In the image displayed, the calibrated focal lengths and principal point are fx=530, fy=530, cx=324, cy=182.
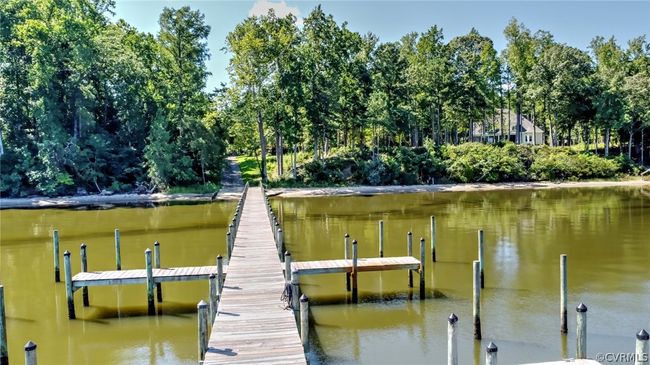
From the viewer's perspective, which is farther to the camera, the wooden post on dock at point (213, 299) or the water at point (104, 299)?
the water at point (104, 299)

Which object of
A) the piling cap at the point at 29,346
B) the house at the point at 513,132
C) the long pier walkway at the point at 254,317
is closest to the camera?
the piling cap at the point at 29,346

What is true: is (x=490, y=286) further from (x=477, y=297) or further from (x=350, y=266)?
(x=477, y=297)

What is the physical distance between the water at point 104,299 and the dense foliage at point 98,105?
55.8 feet

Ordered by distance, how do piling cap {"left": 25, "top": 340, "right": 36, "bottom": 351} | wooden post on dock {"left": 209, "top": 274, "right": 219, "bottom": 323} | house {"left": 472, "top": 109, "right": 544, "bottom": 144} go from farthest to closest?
house {"left": 472, "top": 109, "right": 544, "bottom": 144}, wooden post on dock {"left": 209, "top": 274, "right": 219, "bottom": 323}, piling cap {"left": 25, "top": 340, "right": 36, "bottom": 351}

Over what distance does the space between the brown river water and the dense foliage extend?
581 inches

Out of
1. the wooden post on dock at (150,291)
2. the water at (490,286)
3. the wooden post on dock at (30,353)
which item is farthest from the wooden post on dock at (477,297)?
the wooden post on dock at (30,353)

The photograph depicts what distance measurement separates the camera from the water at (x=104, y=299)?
13.4 meters

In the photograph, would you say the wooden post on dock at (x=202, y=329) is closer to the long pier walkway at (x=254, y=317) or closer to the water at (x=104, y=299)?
the long pier walkway at (x=254, y=317)

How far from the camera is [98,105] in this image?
5419 cm

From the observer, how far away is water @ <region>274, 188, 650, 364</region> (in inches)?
514

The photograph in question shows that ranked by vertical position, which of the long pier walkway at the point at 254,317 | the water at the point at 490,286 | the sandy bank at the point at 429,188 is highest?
the sandy bank at the point at 429,188

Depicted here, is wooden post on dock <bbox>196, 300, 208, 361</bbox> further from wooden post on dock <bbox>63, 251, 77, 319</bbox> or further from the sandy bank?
the sandy bank

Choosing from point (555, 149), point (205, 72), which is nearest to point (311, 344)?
point (205, 72)

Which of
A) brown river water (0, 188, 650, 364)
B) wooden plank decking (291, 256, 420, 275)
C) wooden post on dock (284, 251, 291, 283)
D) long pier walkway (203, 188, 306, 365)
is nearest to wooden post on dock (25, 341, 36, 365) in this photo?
long pier walkway (203, 188, 306, 365)
